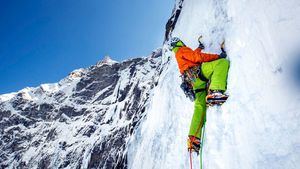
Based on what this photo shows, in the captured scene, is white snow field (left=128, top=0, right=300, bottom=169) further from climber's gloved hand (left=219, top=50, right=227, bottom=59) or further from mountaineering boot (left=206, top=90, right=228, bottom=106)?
mountaineering boot (left=206, top=90, right=228, bottom=106)

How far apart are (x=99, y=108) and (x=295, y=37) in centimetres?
9593

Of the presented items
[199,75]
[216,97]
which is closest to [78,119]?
[199,75]

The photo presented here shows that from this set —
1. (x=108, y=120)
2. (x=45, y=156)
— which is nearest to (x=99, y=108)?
(x=108, y=120)

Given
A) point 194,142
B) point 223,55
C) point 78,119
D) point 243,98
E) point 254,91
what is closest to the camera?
point 254,91

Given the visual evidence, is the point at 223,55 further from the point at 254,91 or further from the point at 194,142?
the point at 194,142

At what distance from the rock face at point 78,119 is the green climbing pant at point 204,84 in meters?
64.6

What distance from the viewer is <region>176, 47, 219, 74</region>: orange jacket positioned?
5.83 meters

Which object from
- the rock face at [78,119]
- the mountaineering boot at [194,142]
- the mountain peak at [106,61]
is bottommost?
the mountaineering boot at [194,142]

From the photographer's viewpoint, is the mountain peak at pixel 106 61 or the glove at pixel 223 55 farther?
the mountain peak at pixel 106 61

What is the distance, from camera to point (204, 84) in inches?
235

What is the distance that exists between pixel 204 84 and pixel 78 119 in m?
99.8

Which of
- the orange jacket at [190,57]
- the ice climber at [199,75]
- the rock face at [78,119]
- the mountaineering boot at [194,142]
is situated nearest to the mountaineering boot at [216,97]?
the ice climber at [199,75]

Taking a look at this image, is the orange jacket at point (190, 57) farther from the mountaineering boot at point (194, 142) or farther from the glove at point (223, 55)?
the mountaineering boot at point (194, 142)

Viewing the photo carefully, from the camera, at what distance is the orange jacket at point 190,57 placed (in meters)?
5.83
